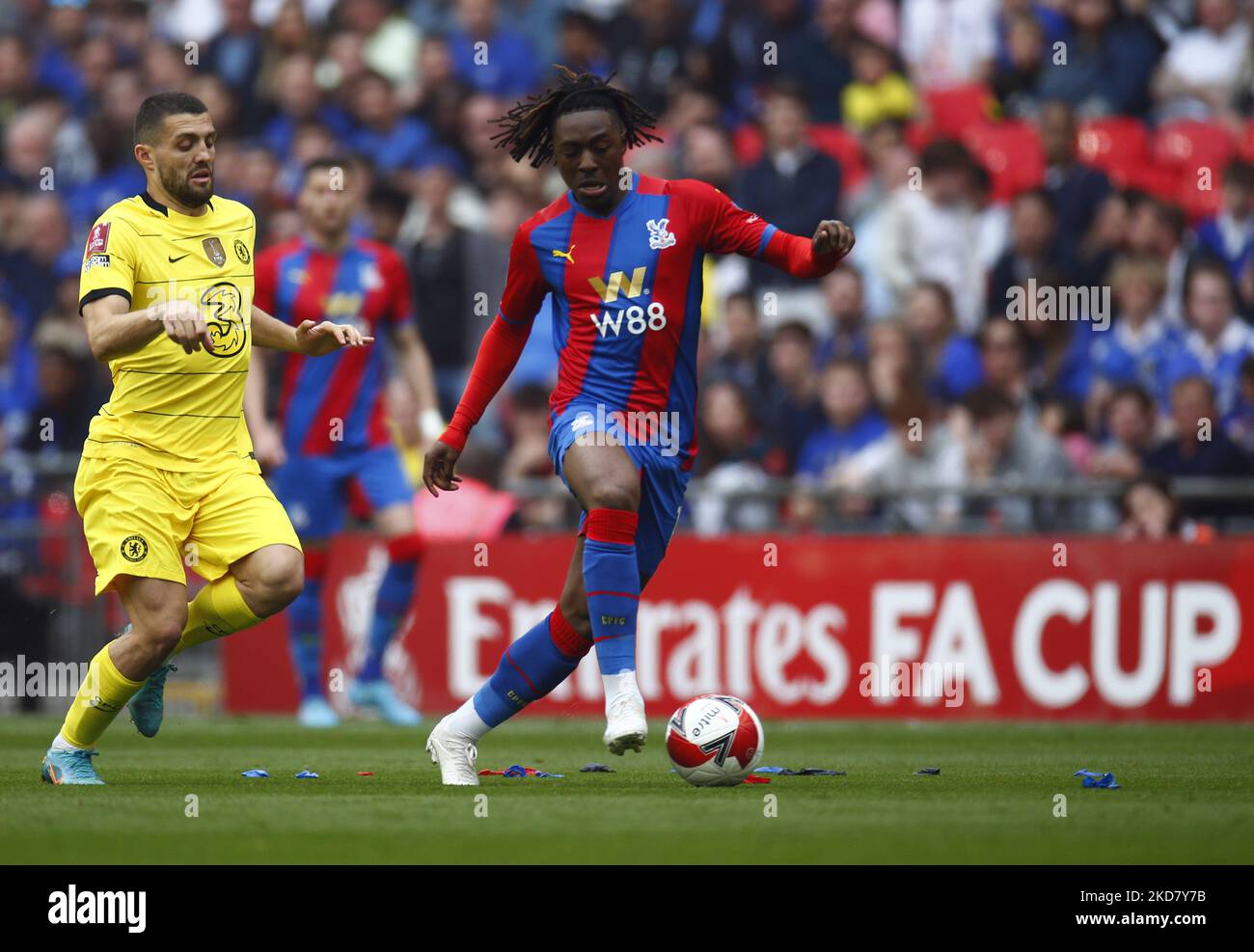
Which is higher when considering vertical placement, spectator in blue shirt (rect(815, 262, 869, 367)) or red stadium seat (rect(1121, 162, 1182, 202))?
red stadium seat (rect(1121, 162, 1182, 202))

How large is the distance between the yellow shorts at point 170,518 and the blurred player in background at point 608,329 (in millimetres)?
715

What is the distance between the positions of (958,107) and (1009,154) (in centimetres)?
74

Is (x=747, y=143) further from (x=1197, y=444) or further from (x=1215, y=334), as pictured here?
(x=1197, y=444)

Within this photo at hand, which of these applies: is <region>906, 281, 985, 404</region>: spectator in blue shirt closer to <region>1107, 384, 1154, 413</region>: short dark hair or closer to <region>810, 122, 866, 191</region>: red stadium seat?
<region>1107, 384, 1154, 413</region>: short dark hair

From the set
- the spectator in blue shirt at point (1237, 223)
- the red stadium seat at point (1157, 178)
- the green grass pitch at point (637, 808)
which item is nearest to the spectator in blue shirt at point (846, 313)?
the red stadium seat at point (1157, 178)

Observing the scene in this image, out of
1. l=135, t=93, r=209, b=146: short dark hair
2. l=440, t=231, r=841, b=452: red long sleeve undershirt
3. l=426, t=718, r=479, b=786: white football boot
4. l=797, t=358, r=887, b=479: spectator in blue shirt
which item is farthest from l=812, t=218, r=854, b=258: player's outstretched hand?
l=797, t=358, r=887, b=479: spectator in blue shirt

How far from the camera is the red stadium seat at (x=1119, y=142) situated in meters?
15.8

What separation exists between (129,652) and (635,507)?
1.99 m

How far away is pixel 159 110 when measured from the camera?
791 centimetres

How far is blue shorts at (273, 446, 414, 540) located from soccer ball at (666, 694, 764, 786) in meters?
5.08

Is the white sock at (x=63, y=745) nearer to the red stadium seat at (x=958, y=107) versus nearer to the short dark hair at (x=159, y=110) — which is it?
the short dark hair at (x=159, y=110)

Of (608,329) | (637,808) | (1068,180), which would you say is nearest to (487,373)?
(608,329)

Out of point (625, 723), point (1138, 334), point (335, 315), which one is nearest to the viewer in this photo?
point (625, 723)

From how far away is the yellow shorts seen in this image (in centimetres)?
777
